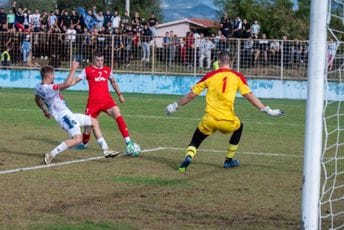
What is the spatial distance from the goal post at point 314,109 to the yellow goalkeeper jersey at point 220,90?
5.48 m

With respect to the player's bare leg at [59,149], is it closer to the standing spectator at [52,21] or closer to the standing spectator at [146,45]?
the standing spectator at [146,45]

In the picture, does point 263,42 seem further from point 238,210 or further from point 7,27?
point 238,210

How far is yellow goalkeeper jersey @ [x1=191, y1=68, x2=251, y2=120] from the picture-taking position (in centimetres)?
1253

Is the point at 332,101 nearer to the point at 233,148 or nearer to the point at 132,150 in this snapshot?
the point at 233,148

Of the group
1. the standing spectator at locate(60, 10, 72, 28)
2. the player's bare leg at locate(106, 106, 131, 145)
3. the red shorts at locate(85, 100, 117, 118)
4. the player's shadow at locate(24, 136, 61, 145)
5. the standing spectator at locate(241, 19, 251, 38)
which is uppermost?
the standing spectator at locate(60, 10, 72, 28)

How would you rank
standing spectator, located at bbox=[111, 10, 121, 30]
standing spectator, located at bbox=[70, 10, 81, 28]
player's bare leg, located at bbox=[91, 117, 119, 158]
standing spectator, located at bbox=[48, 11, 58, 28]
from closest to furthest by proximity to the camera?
player's bare leg, located at bbox=[91, 117, 119, 158]
standing spectator, located at bbox=[48, 11, 58, 28]
standing spectator, located at bbox=[70, 10, 81, 28]
standing spectator, located at bbox=[111, 10, 121, 30]

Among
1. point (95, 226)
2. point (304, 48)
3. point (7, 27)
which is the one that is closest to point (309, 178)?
point (95, 226)

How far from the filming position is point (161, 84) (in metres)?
34.7

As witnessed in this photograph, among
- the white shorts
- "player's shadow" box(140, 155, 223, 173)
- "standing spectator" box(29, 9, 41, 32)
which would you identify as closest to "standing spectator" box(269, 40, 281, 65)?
"standing spectator" box(29, 9, 41, 32)

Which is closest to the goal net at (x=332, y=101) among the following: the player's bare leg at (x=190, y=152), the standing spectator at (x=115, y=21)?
the player's bare leg at (x=190, y=152)

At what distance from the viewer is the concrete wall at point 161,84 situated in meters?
33.4

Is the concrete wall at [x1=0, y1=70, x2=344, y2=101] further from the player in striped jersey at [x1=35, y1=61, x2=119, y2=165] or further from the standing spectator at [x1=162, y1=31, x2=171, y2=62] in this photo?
the player in striped jersey at [x1=35, y1=61, x2=119, y2=165]

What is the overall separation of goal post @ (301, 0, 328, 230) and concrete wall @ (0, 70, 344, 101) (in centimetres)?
2563

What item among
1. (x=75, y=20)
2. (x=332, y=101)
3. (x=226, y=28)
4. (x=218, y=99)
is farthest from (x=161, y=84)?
(x=332, y=101)
